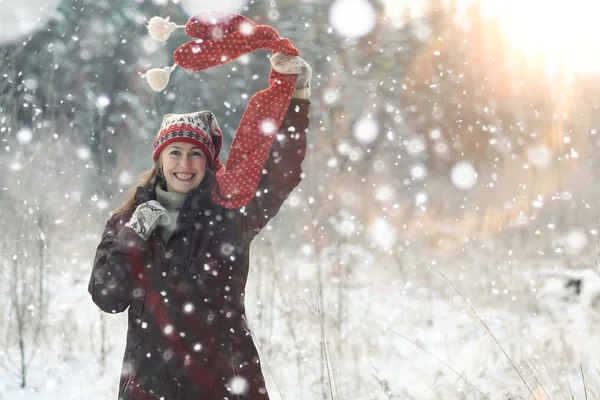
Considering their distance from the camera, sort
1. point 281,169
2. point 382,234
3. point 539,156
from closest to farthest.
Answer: point 281,169
point 382,234
point 539,156

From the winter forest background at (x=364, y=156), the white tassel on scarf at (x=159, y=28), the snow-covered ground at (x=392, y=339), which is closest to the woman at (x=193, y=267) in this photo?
the white tassel on scarf at (x=159, y=28)

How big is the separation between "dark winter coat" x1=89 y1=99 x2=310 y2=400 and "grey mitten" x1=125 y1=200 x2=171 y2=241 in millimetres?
35

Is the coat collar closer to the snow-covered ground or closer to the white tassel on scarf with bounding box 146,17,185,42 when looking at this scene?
the white tassel on scarf with bounding box 146,17,185,42

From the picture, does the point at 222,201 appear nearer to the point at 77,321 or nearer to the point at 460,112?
the point at 77,321

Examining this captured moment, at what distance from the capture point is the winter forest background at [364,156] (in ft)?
18.6

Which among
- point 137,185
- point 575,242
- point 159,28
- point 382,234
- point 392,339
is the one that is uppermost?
point 382,234

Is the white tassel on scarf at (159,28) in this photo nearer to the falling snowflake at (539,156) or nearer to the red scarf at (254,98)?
the red scarf at (254,98)

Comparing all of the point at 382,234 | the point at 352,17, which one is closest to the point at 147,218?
the point at 382,234

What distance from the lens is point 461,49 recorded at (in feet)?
36.2

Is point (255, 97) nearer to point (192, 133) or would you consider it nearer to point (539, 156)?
point (192, 133)

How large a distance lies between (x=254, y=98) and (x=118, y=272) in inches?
35.1

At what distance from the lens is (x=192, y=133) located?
218 cm

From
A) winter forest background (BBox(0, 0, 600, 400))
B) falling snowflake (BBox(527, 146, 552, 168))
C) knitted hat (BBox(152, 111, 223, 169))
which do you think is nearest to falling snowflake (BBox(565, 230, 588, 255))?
winter forest background (BBox(0, 0, 600, 400))

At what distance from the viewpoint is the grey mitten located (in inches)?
78.1
